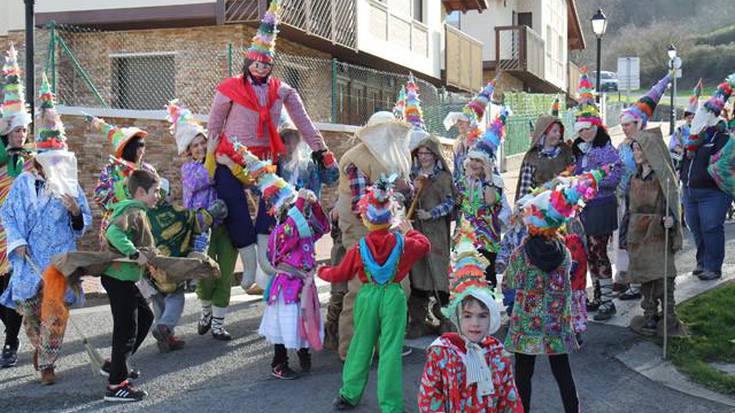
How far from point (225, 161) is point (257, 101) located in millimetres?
609

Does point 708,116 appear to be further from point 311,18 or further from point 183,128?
point 311,18

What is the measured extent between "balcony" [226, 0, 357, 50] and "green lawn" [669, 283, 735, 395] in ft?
32.8

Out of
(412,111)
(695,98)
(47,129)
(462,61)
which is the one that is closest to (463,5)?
(462,61)

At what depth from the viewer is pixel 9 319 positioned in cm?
667

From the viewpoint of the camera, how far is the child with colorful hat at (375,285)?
5402 millimetres

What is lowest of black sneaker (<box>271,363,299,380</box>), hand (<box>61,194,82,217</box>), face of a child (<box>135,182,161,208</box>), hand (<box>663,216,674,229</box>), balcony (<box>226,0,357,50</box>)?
black sneaker (<box>271,363,299,380</box>)

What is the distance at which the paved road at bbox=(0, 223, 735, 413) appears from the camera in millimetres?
5684

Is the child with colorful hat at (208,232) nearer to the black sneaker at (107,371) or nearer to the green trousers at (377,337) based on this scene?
Answer: the black sneaker at (107,371)

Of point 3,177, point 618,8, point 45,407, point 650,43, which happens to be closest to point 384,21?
point 3,177

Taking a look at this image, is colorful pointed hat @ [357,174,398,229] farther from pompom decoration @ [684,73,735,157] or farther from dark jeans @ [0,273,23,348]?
pompom decoration @ [684,73,735,157]

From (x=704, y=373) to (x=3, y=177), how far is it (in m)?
5.41

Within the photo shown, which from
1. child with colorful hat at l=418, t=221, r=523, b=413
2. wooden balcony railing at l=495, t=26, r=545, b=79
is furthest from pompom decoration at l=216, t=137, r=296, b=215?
wooden balcony railing at l=495, t=26, r=545, b=79

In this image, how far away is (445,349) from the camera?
163 inches

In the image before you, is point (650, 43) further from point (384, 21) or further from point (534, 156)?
point (534, 156)
